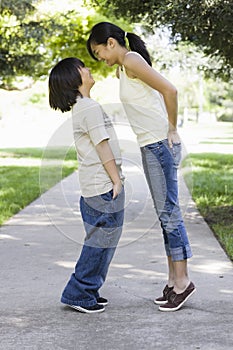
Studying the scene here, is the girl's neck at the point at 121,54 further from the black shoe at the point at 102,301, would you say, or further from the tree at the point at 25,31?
the tree at the point at 25,31

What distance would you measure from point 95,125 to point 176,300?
4.17 ft

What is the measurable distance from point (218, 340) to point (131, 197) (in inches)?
56.2

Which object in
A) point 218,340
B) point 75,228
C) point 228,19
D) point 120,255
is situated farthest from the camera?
point 75,228

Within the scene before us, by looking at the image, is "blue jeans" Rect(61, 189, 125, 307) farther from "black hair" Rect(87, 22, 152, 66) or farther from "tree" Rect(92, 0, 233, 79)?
"tree" Rect(92, 0, 233, 79)

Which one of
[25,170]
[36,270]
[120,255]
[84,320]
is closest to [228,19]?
[120,255]

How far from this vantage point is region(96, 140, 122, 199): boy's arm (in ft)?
14.8

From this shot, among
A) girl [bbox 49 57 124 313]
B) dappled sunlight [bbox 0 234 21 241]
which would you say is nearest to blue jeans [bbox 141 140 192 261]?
girl [bbox 49 57 124 313]

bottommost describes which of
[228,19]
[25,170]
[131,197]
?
[25,170]

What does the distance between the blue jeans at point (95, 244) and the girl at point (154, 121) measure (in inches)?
11.6

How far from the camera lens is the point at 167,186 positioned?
15.2 ft

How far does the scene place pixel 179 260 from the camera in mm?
4758

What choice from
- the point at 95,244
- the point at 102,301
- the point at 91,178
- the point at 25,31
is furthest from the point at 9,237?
the point at 25,31

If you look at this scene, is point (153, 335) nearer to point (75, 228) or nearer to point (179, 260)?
point (179, 260)

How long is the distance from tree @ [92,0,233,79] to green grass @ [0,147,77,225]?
1885mm
